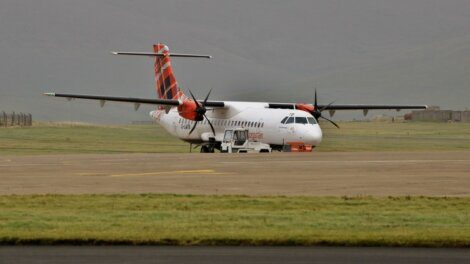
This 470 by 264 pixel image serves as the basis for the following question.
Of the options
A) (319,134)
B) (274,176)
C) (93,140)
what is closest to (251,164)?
(274,176)

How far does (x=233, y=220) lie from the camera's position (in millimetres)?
20547

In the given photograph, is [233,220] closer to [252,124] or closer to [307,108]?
[252,124]

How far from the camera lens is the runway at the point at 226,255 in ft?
52.3

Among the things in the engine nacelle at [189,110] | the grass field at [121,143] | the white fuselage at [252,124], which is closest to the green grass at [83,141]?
the grass field at [121,143]

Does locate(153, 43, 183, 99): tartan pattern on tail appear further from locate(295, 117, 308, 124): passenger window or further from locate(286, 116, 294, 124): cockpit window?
locate(295, 117, 308, 124): passenger window

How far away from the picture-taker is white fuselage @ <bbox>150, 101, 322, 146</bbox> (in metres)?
56.9

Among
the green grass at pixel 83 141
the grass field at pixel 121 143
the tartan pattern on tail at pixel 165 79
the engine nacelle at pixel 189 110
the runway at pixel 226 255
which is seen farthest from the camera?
the green grass at pixel 83 141

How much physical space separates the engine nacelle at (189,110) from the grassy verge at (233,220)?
123 feet

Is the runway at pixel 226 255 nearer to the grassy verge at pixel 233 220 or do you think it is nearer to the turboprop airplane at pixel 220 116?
the grassy verge at pixel 233 220

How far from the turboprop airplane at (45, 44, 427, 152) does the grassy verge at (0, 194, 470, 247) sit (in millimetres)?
32494

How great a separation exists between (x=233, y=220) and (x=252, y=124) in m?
40.5

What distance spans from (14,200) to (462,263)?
A: 36.7 feet

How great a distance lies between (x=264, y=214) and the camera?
2156cm

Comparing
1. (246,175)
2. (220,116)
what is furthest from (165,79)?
(246,175)
